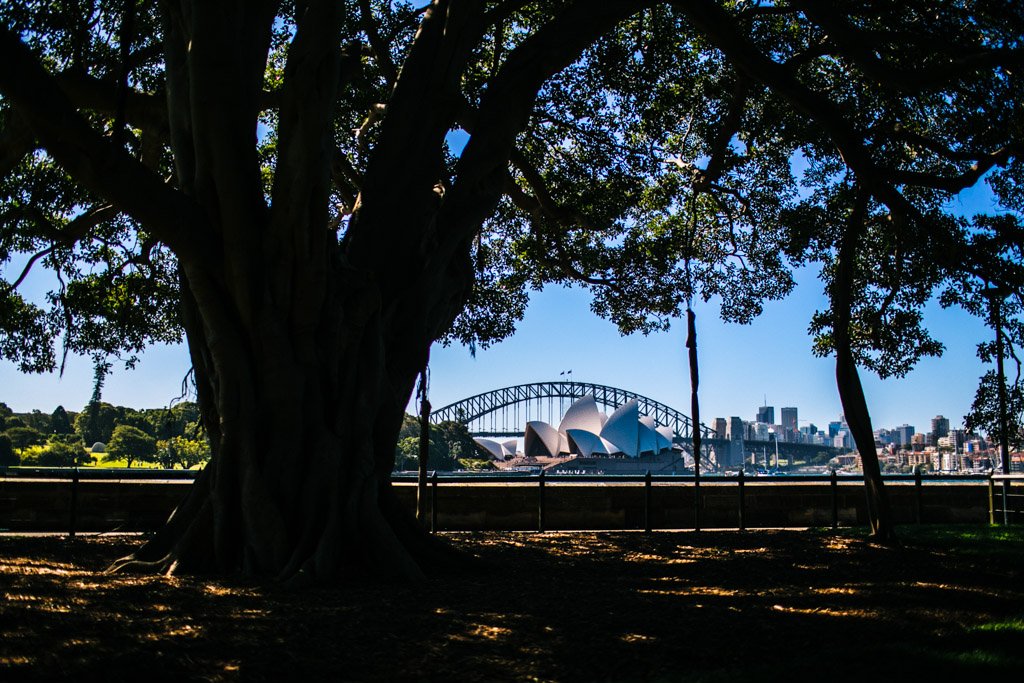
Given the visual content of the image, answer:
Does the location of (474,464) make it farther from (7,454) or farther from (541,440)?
(7,454)

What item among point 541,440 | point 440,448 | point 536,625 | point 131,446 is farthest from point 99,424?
point 536,625

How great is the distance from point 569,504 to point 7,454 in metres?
58.7

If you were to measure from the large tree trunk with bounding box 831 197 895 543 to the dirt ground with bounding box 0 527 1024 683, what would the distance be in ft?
8.19

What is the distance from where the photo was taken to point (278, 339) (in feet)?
28.4

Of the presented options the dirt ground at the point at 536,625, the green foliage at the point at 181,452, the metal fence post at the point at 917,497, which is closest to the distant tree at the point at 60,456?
the green foliage at the point at 181,452

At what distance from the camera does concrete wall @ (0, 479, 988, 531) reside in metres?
14.9

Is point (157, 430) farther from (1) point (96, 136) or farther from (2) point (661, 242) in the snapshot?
(1) point (96, 136)

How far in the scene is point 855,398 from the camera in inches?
492

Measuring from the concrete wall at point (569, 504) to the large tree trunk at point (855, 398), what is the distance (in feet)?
17.3

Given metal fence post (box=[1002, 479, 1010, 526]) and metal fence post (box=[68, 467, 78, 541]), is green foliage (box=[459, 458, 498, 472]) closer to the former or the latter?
metal fence post (box=[1002, 479, 1010, 526])

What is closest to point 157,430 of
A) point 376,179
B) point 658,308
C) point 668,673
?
point 658,308

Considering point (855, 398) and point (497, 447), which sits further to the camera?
point (497, 447)

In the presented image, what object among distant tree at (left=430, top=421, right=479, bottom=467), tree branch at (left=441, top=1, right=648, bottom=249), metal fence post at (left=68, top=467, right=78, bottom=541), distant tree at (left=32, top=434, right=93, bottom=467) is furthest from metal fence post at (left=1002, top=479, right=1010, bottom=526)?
distant tree at (left=430, top=421, right=479, bottom=467)

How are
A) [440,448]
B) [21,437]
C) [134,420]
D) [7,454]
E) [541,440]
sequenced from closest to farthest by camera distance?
1. [7,454]
2. [21,437]
3. [134,420]
4. [440,448]
5. [541,440]
